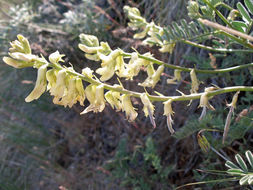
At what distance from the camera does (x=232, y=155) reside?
4.78 ft

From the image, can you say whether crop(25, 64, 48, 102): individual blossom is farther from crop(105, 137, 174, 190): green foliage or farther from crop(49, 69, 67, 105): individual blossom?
crop(105, 137, 174, 190): green foliage

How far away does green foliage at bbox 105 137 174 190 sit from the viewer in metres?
1.62

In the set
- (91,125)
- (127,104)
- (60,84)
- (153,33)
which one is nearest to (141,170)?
(91,125)

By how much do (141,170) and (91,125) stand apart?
717 mm

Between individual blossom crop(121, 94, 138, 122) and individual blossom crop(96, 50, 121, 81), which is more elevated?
individual blossom crop(96, 50, 121, 81)

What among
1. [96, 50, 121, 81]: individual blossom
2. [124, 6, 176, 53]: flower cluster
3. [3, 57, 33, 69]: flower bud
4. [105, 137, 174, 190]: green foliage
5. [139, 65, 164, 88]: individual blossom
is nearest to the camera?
[3, 57, 33, 69]: flower bud

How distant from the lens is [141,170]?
1796 mm

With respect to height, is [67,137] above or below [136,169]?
below

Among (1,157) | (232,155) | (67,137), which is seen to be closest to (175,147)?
(232,155)

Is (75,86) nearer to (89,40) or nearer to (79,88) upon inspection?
(79,88)

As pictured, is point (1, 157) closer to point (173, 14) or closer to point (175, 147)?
point (175, 147)

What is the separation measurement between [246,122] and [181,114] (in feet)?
1.92

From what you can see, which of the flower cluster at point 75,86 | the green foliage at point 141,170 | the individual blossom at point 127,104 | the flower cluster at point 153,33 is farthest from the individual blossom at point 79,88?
the green foliage at point 141,170

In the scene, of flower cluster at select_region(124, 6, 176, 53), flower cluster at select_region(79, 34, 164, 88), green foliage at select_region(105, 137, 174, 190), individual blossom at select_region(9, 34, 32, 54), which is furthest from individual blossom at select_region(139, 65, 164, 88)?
green foliage at select_region(105, 137, 174, 190)
